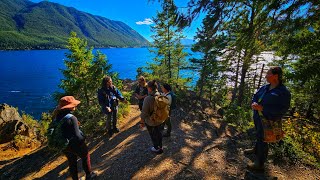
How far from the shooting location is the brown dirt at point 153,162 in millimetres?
5375

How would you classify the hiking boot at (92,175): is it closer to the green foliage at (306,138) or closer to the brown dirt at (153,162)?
the brown dirt at (153,162)

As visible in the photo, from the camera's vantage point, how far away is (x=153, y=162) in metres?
5.95

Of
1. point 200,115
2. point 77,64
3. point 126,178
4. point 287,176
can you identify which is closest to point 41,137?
point 77,64

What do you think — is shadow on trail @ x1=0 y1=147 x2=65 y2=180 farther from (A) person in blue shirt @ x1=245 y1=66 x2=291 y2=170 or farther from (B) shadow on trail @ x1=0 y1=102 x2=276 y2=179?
(A) person in blue shirt @ x1=245 y1=66 x2=291 y2=170

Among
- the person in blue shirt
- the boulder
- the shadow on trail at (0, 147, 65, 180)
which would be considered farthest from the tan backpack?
the boulder

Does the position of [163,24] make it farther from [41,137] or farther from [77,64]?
[41,137]

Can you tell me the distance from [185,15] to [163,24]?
16772 millimetres

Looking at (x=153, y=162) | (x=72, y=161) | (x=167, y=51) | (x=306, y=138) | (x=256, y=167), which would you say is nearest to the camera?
(x=256, y=167)

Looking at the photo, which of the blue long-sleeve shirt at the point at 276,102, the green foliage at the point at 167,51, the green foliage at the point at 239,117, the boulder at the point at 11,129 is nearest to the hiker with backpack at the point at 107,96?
the blue long-sleeve shirt at the point at 276,102

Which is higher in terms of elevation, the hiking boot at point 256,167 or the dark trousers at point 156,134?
the dark trousers at point 156,134

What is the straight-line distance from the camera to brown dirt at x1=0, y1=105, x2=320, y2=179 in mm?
5375

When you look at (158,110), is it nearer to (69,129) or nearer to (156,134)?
(156,134)

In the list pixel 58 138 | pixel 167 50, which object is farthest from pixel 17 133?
pixel 167 50

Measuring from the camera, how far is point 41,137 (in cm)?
1594
